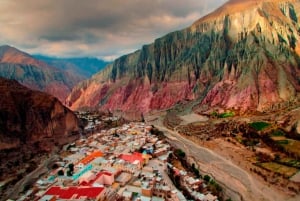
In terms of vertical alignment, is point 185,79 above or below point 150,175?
above

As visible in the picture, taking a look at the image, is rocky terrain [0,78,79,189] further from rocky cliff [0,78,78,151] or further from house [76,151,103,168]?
house [76,151,103,168]

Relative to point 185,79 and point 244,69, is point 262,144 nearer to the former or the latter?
point 244,69

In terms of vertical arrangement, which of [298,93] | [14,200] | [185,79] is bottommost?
[14,200]

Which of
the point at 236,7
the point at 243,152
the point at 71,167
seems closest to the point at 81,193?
the point at 71,167

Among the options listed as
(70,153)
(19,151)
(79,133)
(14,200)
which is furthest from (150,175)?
(79,133)

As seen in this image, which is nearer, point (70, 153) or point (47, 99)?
point (70, 153)

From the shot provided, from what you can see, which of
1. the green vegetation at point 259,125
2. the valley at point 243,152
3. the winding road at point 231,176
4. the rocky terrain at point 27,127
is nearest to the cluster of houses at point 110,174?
the rocky terrain at point 27,127

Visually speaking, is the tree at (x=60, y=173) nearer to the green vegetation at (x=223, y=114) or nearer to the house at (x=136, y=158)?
the house at (x=136, y=158)
